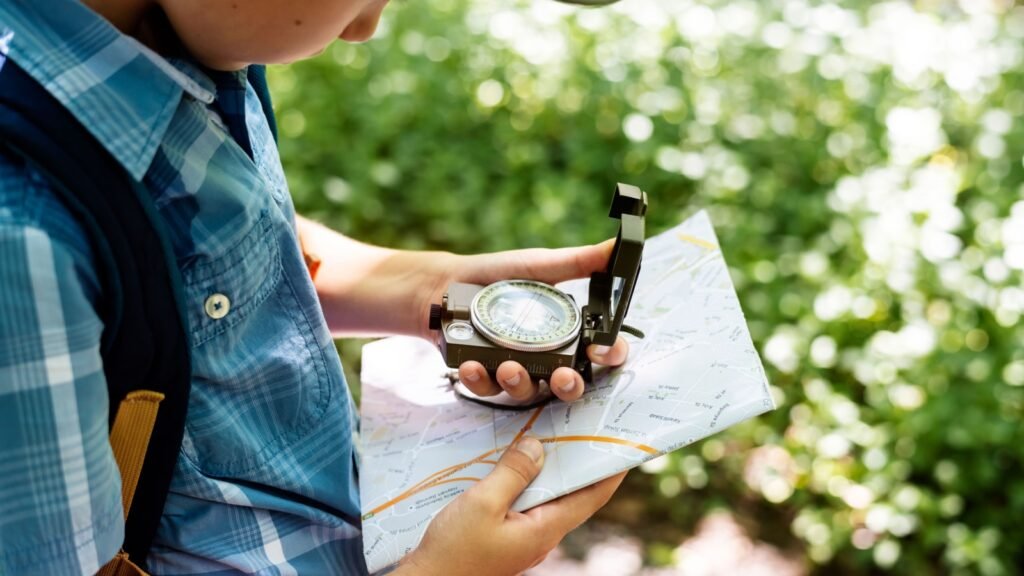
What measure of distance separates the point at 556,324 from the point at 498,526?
25 cm

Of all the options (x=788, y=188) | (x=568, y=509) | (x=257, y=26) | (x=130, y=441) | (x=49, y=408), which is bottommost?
(x=788, y=188)

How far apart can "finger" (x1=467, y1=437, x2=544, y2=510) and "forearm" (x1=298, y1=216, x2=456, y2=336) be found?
0.92ft

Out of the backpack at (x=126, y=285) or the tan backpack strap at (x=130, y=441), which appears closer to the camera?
the backpack at (x=126, y=285)

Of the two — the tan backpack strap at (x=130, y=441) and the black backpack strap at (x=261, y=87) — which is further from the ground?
the black backpack strap at (x=261, y=87)

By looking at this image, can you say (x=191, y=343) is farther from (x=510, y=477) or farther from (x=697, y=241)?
(x=697, y=241)

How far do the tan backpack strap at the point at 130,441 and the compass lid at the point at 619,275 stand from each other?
0.50 m

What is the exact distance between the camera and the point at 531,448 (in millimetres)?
1068

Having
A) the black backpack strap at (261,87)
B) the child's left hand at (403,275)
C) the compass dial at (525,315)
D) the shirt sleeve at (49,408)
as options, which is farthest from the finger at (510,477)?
the black backpack strap at (261,87)

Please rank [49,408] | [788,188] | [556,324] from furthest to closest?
[788,188] < [556,324] < [49,408]

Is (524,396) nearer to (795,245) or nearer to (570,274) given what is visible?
(570,274)

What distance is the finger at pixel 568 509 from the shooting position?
1072 mm

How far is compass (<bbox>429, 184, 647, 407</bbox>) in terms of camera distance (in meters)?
1.10

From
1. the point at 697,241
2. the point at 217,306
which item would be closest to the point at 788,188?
the point at 697,241

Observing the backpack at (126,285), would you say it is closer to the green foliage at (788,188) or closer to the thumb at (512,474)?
the thumb at (512,474)
